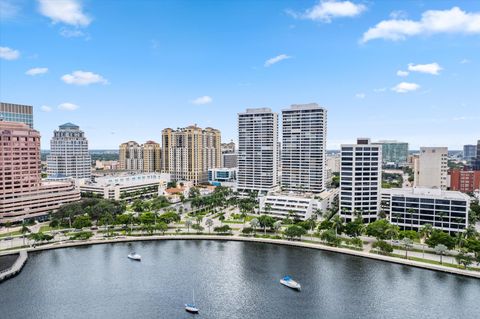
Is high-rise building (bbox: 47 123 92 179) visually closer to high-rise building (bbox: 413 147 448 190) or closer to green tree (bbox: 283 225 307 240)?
green tree (bbox: 283 225 307 240)

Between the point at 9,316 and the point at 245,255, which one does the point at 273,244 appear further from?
the point at 9,316

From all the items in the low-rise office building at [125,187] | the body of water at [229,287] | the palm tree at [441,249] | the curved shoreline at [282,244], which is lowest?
the body of water at [229,287]

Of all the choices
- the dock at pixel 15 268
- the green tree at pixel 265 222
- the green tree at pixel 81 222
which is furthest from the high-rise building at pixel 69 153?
the green tree at pixel 265 222

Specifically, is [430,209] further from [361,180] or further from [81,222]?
[81,222]

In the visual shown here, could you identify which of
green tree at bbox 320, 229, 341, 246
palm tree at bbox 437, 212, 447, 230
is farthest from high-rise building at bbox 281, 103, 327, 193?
green tree at bbox 320, 229, 341, 246

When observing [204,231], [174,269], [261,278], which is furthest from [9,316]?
[204,231]

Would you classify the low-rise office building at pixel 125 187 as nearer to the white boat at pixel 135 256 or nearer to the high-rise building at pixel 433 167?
the white boat at pixel 135 256

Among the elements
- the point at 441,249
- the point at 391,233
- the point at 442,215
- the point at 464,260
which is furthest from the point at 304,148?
the point at 464,260
